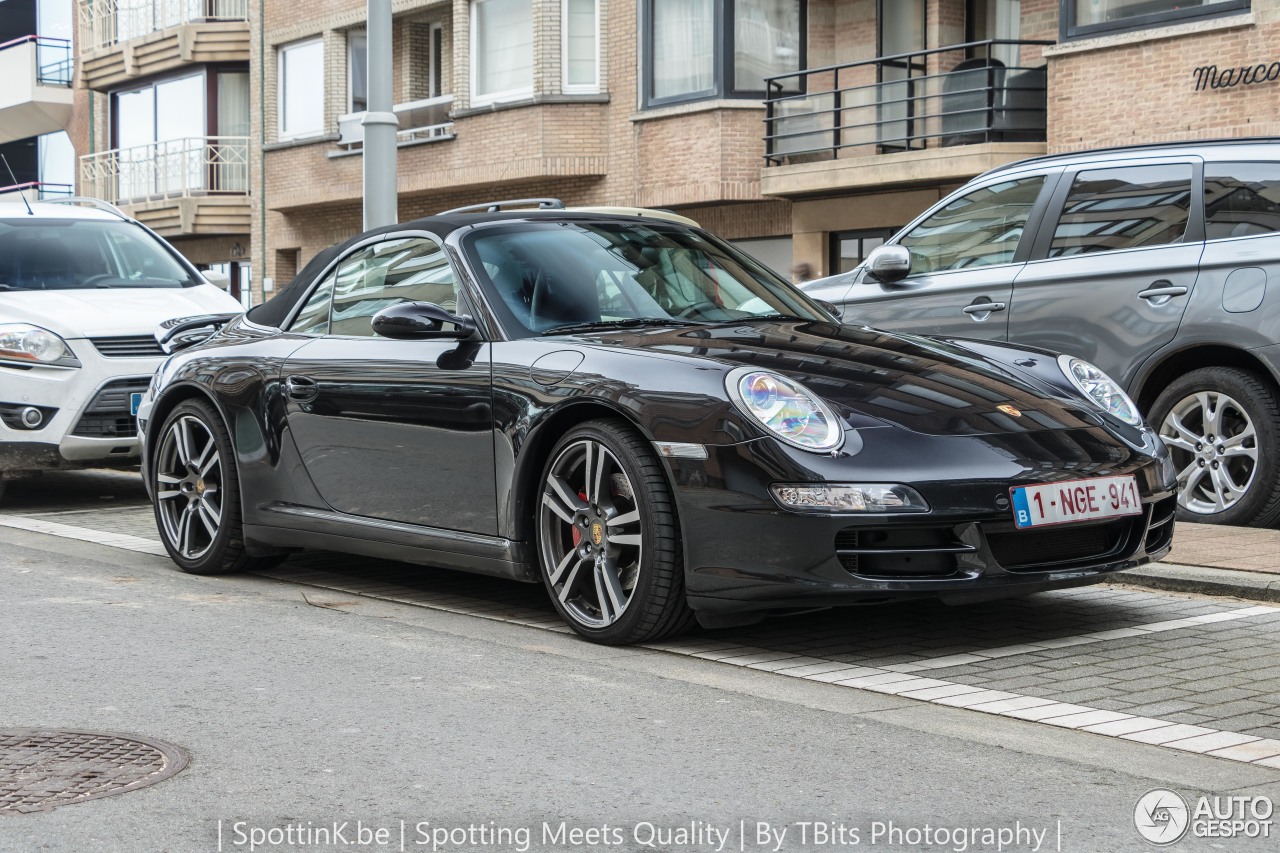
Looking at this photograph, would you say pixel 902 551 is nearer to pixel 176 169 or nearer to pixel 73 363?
pixel 73 363

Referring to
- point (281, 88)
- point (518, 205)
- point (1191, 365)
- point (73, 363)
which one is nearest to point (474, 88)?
point (281, 88)

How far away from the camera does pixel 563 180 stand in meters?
26.1

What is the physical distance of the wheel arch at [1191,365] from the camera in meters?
8.66

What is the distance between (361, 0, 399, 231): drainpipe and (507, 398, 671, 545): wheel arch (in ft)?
22.8

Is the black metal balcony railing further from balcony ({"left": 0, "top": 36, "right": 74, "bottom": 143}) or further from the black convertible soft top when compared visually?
balcony ({"left": 0, "top": 36, "right": 74, "bottom": 143})

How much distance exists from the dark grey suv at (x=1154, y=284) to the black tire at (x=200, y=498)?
3182mm

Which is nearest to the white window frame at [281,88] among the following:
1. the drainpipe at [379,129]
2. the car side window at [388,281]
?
the drainpipe at [379,129]

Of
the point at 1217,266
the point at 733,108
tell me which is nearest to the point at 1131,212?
the point at 1217,266

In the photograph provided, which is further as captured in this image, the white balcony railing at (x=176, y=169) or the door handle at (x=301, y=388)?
the white balcony railing at (x=176, y=169)

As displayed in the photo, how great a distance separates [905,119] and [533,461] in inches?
613

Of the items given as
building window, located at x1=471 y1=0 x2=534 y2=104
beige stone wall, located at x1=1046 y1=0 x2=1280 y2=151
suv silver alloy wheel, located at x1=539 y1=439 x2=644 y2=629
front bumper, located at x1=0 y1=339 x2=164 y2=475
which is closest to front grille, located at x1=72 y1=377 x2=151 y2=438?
front bumper, located at x1=0 y1=339 x2=164 y2=475

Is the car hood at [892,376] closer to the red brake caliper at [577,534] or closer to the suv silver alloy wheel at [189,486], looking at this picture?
the red brake caliper at [577,534]

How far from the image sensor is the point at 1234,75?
56.7 ft

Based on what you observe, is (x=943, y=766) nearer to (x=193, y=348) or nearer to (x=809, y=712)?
(x=809, y=712)
